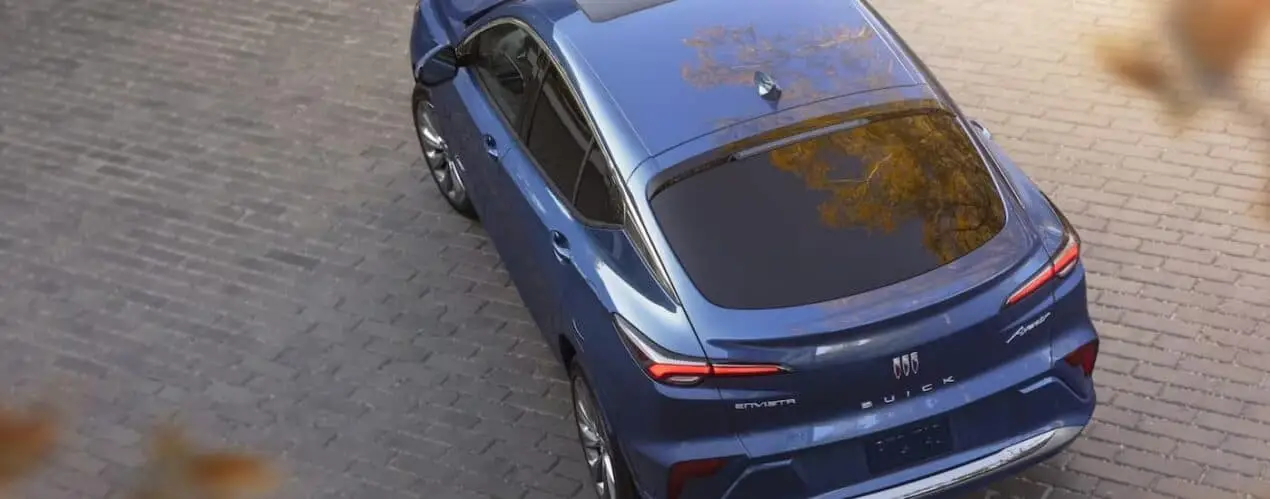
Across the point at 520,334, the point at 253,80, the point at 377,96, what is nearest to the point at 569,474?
the point at 520,334

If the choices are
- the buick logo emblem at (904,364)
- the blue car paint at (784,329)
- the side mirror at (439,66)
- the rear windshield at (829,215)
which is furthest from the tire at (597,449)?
the side mirror at (439,66)

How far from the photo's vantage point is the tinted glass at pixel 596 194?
4773 millimetres

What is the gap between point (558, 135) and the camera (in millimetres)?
5273

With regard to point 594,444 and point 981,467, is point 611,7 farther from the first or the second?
point 981,467

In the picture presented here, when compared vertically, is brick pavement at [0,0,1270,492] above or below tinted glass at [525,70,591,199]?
below

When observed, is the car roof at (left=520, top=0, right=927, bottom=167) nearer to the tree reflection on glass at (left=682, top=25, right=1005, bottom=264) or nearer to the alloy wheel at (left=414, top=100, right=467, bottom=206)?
the tree reflection on glass at (left=682, top=25, right=1005, bottom=264)

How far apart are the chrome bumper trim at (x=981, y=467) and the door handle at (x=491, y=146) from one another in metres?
2.29

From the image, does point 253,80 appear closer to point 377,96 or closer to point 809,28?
point 377,96

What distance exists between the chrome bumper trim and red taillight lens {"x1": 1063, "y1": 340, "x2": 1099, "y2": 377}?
21cm

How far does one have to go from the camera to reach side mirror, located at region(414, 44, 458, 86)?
6324 millimetres

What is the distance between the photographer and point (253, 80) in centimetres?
927

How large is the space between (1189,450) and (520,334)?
115 inches

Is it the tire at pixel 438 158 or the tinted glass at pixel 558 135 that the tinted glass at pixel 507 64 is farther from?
the tire at pixel 438 158

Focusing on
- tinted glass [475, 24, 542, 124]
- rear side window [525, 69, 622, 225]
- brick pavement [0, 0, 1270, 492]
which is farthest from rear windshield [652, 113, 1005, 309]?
tinted glass [475, 24, 542, 124]
